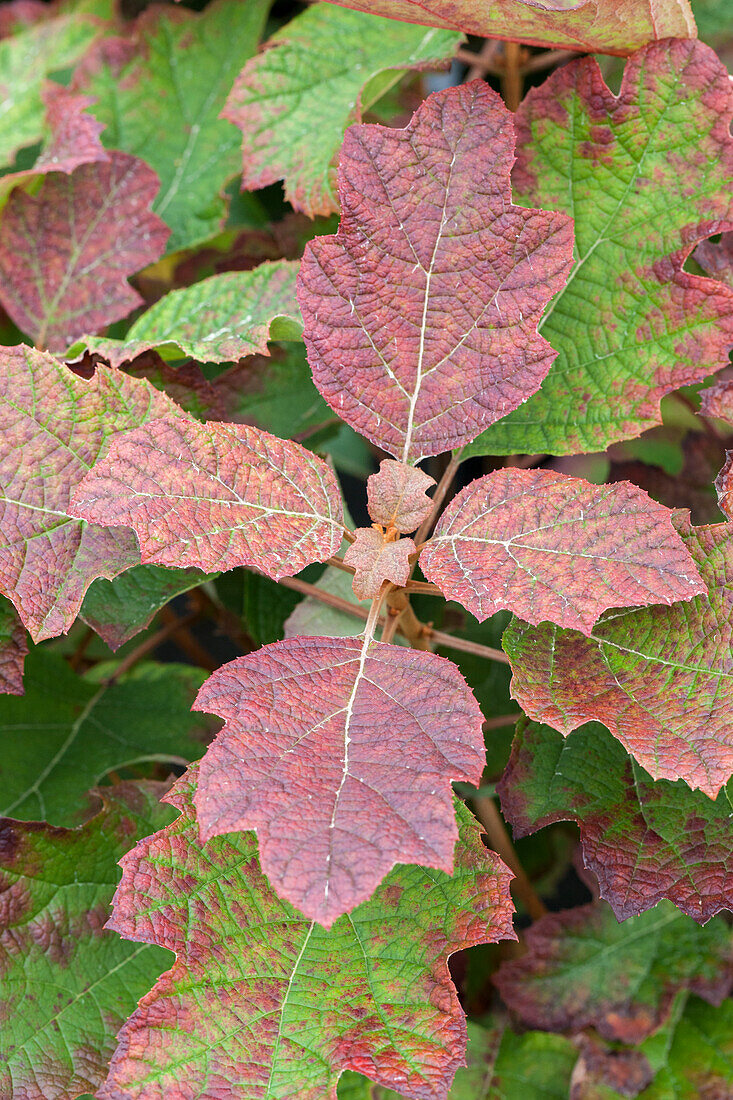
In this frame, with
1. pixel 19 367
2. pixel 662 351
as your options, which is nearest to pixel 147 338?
pixel 19 367

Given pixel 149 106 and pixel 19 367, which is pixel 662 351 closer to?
pixel 19 367

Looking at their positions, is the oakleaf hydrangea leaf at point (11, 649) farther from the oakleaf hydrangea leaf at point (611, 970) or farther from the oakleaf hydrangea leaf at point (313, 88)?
the oakleaf hydrangea leaf at point (611, 970)

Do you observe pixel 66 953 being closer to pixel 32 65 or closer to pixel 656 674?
pixel 656 674

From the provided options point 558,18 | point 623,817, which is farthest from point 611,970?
point 558,18

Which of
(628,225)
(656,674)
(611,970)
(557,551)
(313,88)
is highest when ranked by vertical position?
(313,88)

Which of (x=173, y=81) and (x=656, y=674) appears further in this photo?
(x=173, y=81)

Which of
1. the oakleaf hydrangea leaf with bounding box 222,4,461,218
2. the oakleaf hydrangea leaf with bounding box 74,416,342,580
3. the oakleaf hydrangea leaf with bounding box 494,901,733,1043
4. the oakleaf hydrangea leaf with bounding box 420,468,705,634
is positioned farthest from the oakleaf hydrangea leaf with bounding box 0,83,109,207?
the oakleaf hydrangea leaf with bounding box 494,901,733,1043
